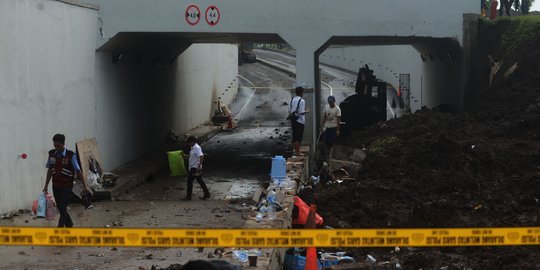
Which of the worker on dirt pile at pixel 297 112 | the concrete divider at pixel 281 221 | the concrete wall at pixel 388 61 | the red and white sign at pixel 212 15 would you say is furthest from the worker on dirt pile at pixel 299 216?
the concrete wall at pixel 388 61

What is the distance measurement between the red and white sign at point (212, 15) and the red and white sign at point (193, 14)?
9.1 inches

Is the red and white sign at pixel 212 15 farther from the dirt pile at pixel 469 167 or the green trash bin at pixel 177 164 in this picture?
the dirt pile at pixel 469 167

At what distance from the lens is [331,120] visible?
18.3 m

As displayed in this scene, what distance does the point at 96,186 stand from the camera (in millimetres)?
16766

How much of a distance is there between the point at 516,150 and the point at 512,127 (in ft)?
7.30

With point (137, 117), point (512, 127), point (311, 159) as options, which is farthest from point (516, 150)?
point (137, 117)

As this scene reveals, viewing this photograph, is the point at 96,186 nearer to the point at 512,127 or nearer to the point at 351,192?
the point at 351,192

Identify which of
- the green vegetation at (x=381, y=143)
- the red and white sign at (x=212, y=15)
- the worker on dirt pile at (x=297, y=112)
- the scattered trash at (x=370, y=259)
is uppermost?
the red and white sign at (x=212, y=15)

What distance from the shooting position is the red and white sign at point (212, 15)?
20.0 m

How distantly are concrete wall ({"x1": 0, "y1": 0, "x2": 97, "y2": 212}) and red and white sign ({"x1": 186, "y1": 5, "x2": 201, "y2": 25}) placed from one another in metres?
2.76

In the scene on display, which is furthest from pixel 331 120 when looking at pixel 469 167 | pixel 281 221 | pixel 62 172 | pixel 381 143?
pixel 62 172

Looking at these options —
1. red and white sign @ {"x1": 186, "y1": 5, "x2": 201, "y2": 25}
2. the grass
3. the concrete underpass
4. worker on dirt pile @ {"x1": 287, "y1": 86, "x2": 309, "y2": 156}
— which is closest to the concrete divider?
the concrete underpass

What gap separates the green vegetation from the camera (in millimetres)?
19469

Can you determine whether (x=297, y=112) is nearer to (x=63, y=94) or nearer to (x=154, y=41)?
(x=63, y=94)
